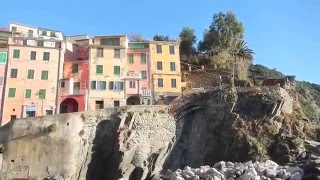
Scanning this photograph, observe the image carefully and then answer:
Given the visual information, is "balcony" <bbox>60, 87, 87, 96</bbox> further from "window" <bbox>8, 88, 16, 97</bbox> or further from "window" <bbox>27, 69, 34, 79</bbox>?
"window" <bbox>8, 88, 16, 97</bbox>

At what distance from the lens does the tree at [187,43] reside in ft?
222

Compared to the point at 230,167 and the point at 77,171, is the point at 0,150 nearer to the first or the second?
the point at 77,171

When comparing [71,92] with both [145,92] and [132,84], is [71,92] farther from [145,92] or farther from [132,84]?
[145,92]

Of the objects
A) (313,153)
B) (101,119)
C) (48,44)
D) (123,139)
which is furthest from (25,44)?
(313,153)

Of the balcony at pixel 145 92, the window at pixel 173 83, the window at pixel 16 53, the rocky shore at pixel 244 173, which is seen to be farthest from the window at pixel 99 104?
the rocky shore at pixel 244 173

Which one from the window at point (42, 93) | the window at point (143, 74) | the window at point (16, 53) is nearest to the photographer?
the window at point (42, 93)

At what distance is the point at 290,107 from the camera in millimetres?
50406

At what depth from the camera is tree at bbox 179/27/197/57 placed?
67625 millimetres

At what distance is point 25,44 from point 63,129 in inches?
611

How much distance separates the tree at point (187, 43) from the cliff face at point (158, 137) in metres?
17.1

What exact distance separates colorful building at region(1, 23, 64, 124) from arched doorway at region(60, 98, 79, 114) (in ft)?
3.28

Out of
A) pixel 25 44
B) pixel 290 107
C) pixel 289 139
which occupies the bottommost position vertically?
pixel 289 139

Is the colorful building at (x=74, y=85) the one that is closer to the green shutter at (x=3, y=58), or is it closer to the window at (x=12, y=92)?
the window at (x=12, y=92)

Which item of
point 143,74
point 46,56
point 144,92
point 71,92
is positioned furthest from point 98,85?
point 46,56
